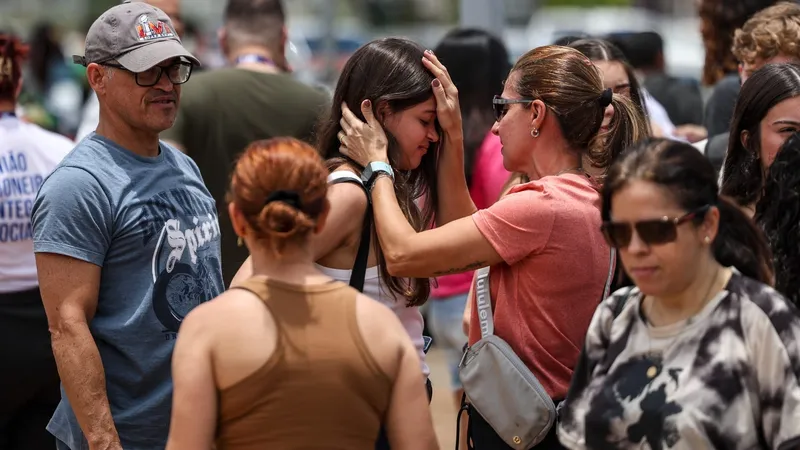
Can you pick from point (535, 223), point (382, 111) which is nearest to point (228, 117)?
point (382, 111)

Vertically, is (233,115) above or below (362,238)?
below

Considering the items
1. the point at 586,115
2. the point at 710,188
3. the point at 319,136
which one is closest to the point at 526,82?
the point at 586,115

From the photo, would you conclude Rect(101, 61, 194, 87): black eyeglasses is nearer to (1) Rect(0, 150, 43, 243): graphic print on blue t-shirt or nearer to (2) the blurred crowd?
(2) the blurred crowd

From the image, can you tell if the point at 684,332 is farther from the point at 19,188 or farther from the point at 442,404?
the point at 442,404

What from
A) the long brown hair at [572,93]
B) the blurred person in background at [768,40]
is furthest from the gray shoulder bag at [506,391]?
the blurred person in background at [768,40]

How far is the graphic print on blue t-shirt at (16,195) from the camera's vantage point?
4.86 metres

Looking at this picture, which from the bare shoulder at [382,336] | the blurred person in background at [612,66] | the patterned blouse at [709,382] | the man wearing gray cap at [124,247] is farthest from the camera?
the blurred person in background at [612,66]

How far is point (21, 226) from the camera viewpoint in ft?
16.0

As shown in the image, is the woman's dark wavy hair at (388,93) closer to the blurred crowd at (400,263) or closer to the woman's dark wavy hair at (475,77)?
the blurred crowd at (400,263)

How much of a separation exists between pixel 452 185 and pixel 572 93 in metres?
0.57

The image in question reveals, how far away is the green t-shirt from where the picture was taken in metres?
5.62

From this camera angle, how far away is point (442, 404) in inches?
327

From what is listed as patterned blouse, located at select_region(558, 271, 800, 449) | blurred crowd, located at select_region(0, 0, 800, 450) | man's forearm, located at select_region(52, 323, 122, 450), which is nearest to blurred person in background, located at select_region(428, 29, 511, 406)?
blurred crowd, located at select_region(0, 0, 800, 450)

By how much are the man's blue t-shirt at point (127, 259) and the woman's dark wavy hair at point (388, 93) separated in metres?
0.54
